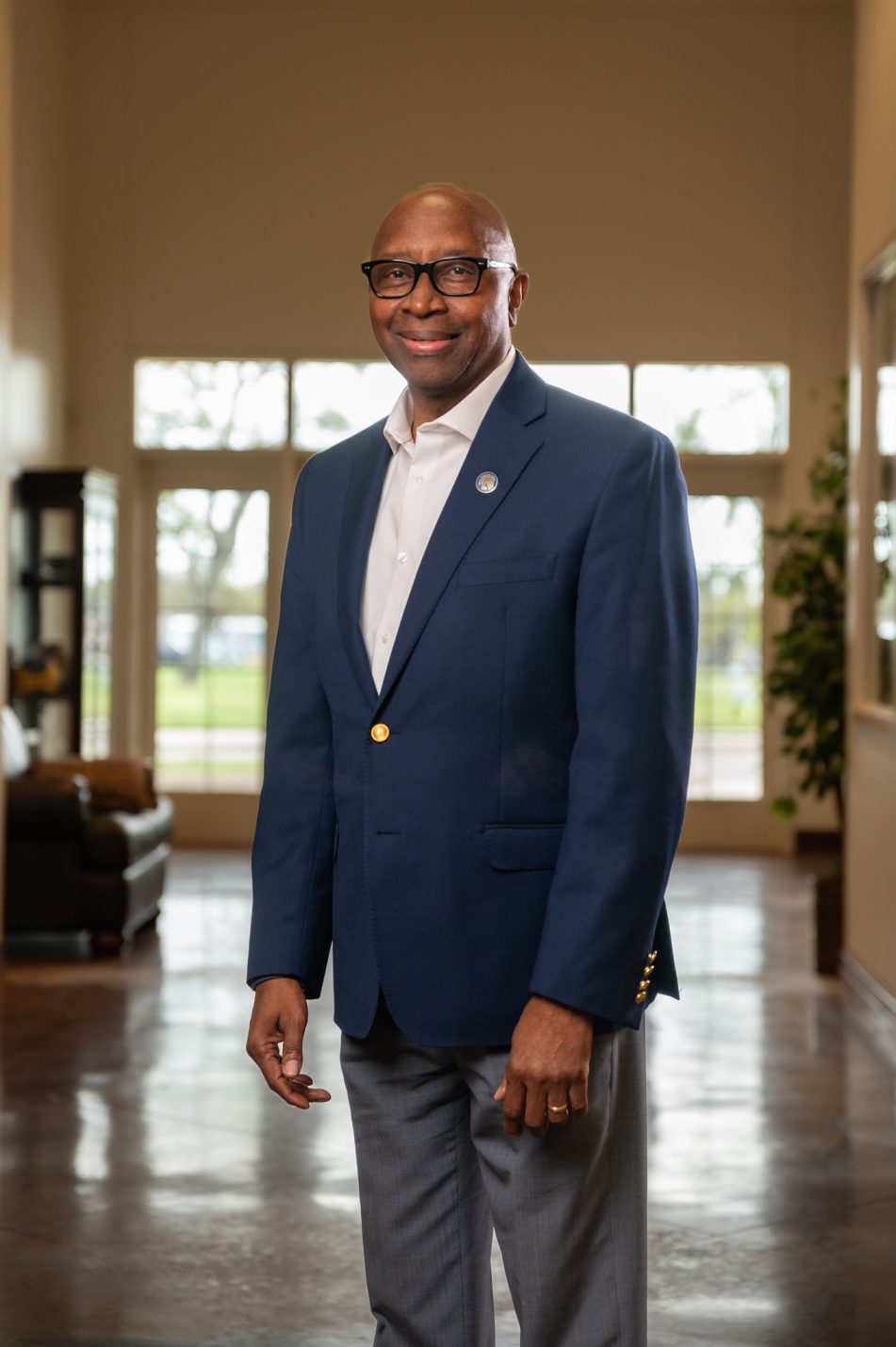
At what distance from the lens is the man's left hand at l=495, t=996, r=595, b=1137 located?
1.66 metres

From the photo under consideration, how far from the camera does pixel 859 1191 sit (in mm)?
3789

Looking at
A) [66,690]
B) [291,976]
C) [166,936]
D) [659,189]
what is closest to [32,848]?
[166,936]

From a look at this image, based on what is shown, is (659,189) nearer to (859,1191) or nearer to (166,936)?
(166,936)

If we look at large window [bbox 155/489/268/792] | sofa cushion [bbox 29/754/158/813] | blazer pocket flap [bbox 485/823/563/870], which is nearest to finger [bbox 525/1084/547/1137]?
blazer pocket flap [bbox 485/823/563/870]

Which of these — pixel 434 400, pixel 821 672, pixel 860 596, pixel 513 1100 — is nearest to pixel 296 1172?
pixel 513 1100

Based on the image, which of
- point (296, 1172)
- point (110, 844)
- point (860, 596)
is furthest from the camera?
point (110, 844)

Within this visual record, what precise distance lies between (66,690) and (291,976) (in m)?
7.68

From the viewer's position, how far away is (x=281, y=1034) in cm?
193

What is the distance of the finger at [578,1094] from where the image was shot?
1.68 m

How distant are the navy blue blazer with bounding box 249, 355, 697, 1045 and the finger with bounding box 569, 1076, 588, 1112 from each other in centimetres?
8

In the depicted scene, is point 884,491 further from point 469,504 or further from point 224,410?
point 224,410

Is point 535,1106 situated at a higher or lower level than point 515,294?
lower

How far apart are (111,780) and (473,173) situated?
5163mm

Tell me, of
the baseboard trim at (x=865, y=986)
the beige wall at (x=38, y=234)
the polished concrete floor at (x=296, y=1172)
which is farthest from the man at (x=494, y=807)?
the beige wall at (x=38, y=234)
